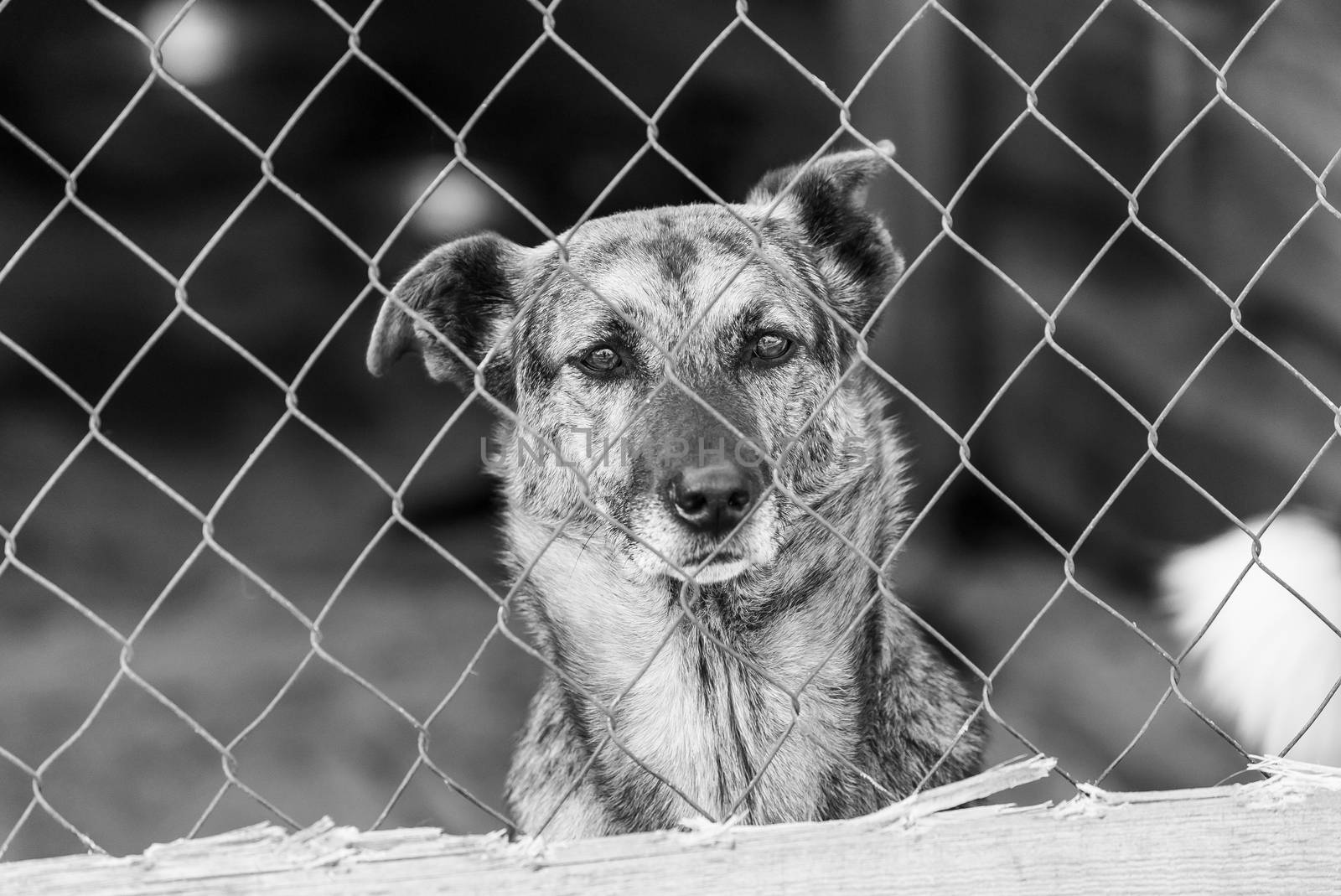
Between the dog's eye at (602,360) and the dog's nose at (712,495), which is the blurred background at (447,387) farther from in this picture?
the dog's nose at (712,495)

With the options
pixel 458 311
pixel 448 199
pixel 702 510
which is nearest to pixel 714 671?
pixel 702 510

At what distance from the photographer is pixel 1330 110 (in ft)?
12.8

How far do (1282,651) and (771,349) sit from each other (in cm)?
192

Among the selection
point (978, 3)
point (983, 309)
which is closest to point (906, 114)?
point (978, 3)

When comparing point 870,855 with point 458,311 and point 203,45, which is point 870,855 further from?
point 203,45

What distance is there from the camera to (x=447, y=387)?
552 cm

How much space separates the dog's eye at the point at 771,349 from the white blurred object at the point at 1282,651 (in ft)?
4.90

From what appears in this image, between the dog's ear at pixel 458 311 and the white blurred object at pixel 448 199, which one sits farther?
the white blurred object at pixel 448 199

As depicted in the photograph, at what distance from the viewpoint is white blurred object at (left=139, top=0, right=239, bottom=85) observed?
483cm

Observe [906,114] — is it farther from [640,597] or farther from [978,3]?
[640,597]

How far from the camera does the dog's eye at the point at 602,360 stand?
2.90 meters

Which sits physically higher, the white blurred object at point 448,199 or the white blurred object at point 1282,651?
the white blurred object at point 1282,651

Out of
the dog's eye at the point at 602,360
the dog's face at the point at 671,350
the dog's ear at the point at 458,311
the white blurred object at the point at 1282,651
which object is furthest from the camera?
the white blurred object at the point at 1282,651

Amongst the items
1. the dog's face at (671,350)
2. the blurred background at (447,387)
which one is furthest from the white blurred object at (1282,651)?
the dog's face at (671,350)
